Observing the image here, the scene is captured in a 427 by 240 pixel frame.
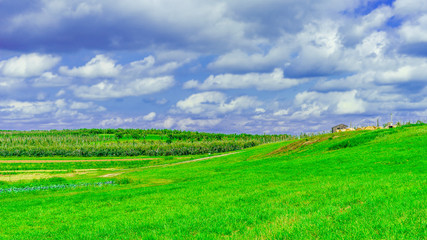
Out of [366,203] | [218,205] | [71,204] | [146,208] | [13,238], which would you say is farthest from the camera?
[71,204]

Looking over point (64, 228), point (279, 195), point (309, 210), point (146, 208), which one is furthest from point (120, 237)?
point (279, 195)

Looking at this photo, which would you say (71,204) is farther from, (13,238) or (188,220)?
(188,220)

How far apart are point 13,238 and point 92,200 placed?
1002 cm

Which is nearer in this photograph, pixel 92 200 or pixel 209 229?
pixel 209 229

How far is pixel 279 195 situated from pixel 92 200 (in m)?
15.6

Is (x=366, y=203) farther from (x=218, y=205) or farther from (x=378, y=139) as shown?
(x=378, y=139)

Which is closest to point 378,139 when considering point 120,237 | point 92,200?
point 92,200

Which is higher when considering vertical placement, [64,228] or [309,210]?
[309,210]

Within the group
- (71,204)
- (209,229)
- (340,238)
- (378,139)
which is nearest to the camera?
(340,238)

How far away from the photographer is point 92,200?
25594mm

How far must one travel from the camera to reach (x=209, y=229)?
1259 cm

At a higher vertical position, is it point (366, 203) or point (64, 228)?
point (366, 203)

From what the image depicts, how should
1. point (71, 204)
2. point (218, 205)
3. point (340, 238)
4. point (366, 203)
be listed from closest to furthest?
1. point (340, 238)
2. point (366, 203)
3. point (218, 205)
4. point (71, 204)

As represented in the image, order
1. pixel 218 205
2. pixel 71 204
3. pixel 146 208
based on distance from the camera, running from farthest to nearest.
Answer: pixel 71 204, pixel 146 208, pixel 218 205
